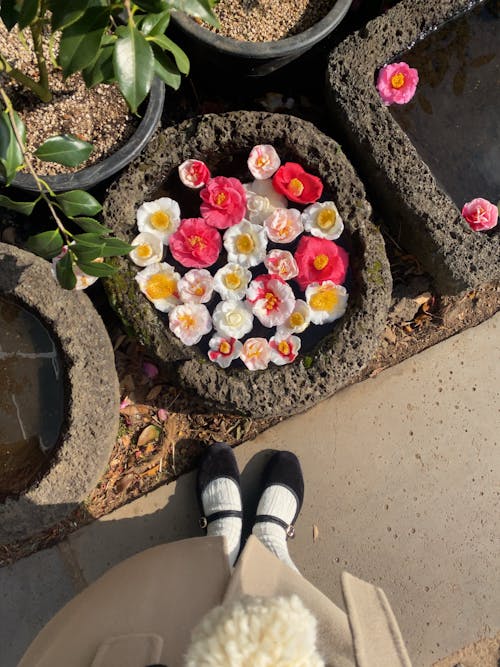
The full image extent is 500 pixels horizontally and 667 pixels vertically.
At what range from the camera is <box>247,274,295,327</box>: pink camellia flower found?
5.91ft

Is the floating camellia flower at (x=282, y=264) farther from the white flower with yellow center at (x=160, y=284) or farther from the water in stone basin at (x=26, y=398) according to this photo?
the water in stone basin at (x=26, y=398)

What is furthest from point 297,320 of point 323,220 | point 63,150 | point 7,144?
point 7,144

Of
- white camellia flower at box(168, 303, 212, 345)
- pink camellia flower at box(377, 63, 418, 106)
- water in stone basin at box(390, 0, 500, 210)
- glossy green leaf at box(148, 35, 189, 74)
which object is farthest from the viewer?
water in stone basin at box(390, 0, 500, 210)

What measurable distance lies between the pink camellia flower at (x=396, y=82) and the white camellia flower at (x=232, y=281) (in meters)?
0.74

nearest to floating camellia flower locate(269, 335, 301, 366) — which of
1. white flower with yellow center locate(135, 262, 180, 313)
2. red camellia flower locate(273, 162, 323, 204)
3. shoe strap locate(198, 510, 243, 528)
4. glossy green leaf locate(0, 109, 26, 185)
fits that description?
white flower with yellow center locate(135, 262, 180, 313)

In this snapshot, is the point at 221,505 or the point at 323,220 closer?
the point at 323,220

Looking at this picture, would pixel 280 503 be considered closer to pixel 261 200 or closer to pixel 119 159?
pixel 261 200

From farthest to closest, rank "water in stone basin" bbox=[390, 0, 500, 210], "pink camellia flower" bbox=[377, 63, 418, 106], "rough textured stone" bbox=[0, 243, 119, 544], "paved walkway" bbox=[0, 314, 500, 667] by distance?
"paved walkway" bbox=[0, 314, 500, 667] < "water in stone basin" bbox=[390, 0, 500, 210] < "pink camellia flower" bbox=[377, 63, 418, 106] < "rough textured stone" bbox=[0, 243, 119, 544]

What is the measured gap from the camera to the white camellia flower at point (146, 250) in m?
1.73

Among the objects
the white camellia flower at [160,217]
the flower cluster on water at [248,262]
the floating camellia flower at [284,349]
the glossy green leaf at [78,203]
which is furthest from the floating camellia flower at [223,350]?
the glossy green leaf at [78,203]

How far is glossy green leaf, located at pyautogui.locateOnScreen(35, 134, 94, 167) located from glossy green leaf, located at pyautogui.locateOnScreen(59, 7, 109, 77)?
288 mm

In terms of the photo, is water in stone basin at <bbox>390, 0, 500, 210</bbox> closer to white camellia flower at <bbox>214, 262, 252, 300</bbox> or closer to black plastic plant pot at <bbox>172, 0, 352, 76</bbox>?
black plastic plant pot at <bbox>172, 0, 352, 76</bbox>

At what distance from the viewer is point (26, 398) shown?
5.95 ft

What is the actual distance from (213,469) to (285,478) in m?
0.26
